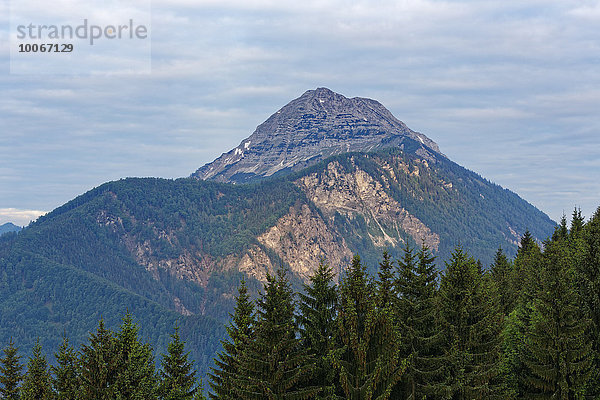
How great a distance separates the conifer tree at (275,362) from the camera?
34250mm

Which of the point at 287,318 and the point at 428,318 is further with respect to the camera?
the point at 428,318

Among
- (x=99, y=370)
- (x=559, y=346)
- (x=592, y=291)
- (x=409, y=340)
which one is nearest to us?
(x=559, y=346)

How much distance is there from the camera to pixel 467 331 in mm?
42281

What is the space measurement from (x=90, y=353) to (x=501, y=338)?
2892 cm

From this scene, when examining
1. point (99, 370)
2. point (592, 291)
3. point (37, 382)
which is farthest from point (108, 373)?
point (592, 291)

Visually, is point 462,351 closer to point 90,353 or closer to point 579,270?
point 579,270

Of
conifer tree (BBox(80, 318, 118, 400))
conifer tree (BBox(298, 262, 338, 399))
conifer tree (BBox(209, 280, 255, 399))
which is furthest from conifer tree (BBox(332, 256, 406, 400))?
conifer tree (BBox(80, 318, 118, 400))

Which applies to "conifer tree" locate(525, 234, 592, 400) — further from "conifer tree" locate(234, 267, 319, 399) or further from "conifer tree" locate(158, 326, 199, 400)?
"conifer tree" locate(158, 326, 199, 400)

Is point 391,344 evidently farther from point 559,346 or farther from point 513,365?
point 513,365

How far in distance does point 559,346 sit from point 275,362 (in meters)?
19.2

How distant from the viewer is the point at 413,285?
41.1 meters

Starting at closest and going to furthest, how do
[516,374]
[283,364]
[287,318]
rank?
[283,364]
[287,318]
[516,374]

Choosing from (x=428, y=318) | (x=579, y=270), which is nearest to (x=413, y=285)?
(x=428, y=318)

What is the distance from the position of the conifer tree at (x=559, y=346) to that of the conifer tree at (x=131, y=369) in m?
26.1
